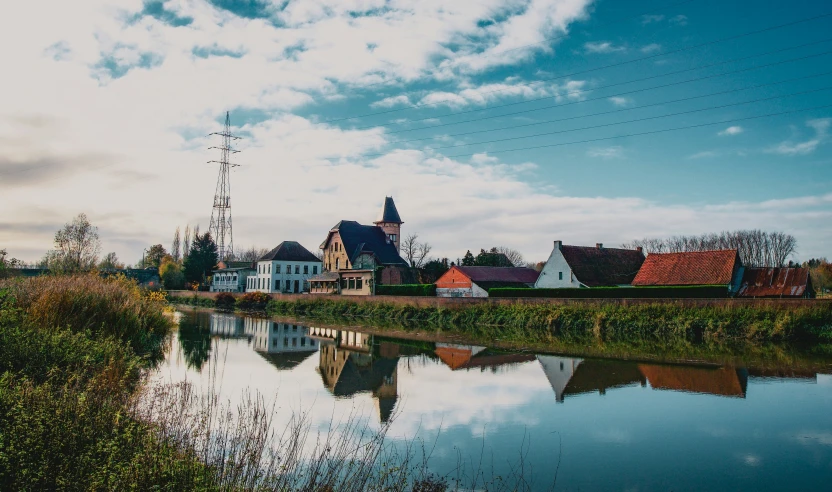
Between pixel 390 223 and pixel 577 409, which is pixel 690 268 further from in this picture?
pixel 390 223

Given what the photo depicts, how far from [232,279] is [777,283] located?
2268 inches

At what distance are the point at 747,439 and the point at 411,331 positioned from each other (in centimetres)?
2073

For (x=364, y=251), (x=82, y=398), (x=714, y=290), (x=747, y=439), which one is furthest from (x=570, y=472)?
(x=364, y=251)

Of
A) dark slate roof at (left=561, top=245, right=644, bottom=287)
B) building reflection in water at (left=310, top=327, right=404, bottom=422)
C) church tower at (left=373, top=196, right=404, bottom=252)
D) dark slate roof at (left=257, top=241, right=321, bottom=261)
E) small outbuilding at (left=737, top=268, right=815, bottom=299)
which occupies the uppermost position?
church tower at (left=373, top=196, right=404, bottom=252)

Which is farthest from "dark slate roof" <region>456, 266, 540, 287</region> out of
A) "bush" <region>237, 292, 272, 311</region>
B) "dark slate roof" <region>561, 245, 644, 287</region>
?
"bush" <region>237, 292, 272, 311</region>

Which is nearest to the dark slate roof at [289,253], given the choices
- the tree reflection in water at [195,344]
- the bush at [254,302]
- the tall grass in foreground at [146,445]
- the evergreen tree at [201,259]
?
the evergreen tree at [201,259]

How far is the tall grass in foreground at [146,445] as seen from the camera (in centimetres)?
502

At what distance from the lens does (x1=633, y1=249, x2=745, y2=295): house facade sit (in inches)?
1337

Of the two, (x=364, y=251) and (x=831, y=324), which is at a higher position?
(x=364, y=251)

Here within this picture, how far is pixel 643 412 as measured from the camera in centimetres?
1059

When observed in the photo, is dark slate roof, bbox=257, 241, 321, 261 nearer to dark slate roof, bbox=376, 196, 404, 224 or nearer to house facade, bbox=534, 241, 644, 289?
dark slate roof, bbox=376, 196, 404, 224

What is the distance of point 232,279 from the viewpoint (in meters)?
69.8

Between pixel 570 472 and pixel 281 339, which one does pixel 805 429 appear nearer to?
pixel 570 472

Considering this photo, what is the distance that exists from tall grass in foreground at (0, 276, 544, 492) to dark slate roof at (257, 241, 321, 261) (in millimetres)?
51396
